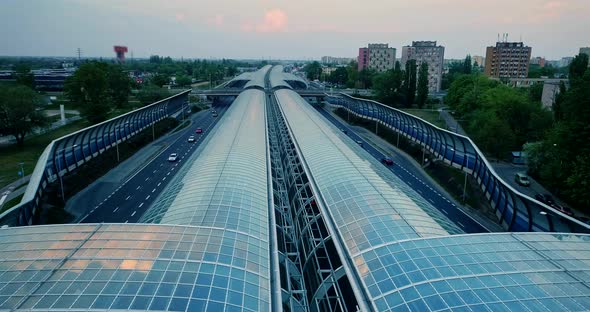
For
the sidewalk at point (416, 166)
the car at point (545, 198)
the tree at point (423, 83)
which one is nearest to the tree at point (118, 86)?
the sidewalk at point (416, 166)

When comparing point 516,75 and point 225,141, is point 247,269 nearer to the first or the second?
point 225,141

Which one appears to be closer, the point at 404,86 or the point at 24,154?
the point at 24,154

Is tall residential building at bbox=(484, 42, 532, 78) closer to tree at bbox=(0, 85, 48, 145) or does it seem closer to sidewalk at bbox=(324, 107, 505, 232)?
sidewalk at bbox=(324, 107, 505, 232)

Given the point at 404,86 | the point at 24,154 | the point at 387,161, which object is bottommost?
the point at 24,154

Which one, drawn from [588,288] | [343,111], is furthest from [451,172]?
[343,111]

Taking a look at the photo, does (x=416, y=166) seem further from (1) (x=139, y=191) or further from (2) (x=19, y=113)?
(2) (x=19, y=113)

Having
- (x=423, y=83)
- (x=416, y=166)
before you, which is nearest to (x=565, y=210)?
(x=416, y=166)
